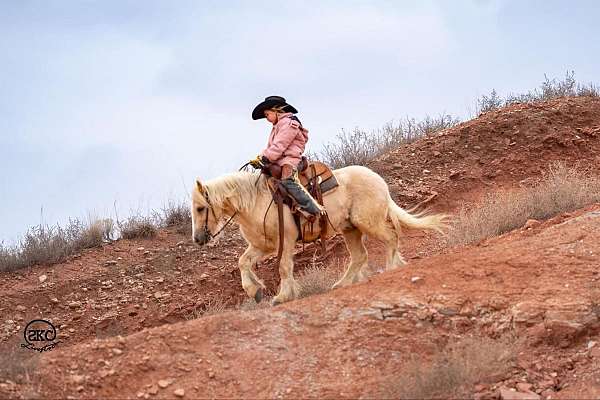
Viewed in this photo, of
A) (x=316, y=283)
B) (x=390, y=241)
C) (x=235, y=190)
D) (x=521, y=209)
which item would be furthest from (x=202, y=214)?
(x=521, y=209)

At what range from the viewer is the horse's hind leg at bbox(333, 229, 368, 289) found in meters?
9.81

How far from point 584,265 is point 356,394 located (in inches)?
113

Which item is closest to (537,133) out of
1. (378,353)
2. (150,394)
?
(378,353)

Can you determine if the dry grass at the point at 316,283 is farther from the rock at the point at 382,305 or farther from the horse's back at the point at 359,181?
the rock at the point at 382,305

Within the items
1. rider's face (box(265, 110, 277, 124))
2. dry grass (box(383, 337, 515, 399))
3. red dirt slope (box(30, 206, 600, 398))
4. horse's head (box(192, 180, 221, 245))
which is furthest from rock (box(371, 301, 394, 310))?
rider's face (box(265, 110, 277, 124))

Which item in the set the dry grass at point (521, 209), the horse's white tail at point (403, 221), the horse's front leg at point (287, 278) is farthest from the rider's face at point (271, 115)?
the dry grass at point (521, 209)

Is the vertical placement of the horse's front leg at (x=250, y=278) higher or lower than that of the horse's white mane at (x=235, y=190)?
lower

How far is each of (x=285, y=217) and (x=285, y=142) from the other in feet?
2.83

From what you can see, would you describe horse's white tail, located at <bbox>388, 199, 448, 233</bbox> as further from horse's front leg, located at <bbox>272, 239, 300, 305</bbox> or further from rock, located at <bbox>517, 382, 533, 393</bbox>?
rock, located at <bbox>517, 382, 533, 393</bbox>

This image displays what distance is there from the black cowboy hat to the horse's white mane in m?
0.80

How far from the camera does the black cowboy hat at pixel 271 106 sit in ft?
31.5

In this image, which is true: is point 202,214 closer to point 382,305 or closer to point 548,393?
point 382,305

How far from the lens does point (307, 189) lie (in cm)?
952

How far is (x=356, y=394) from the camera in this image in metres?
6.57
